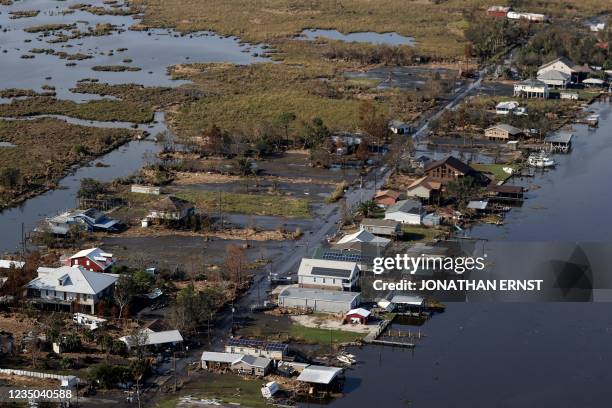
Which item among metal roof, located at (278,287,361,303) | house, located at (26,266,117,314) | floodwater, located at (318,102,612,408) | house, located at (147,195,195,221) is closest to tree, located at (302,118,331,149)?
house, located at (147,195,195,221)

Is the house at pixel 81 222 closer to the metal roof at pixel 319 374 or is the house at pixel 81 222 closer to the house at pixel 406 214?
the house at pixel 406 214

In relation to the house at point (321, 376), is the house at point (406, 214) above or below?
above

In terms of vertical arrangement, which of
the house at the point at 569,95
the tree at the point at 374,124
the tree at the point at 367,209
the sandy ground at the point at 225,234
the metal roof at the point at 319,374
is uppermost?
the house at the point at 569,95

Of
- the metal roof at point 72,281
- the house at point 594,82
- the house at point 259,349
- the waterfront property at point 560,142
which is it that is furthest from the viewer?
the house at point 594,82

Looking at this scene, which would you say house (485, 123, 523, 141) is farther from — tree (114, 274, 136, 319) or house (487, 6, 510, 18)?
house (487, 6, 510, 18)

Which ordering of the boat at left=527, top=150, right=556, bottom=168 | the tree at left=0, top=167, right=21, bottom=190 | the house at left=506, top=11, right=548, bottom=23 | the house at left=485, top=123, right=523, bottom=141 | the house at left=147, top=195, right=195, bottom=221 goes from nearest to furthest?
the house at left=147, top=195, right=195, bottom=221 < the tree at left=0, top=167, right=21, bottom=190 < the boat at left=527, top=150, right=556, bottom=168 < the house at left=485, top=123, right=523, bottom=141 < the house at left=506, top=11, right=548, bottom=23
